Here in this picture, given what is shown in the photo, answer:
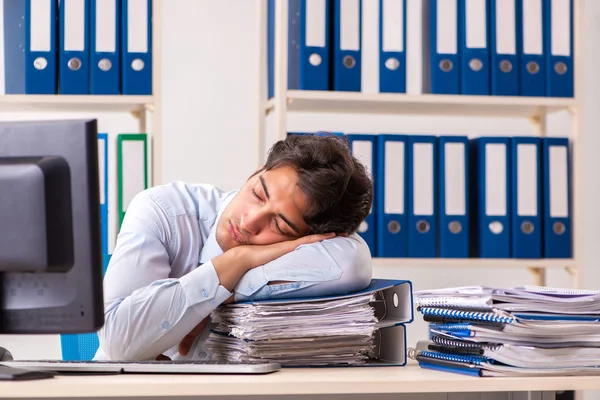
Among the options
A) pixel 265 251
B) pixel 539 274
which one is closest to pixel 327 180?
pixel 265 251

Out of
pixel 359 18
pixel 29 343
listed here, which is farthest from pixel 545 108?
pixel 29 343

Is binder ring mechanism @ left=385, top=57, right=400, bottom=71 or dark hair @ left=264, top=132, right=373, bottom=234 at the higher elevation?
binder ring mechanism @ left=385, top=57, right=400, bottom=71

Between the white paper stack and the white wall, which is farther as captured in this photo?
the white wall

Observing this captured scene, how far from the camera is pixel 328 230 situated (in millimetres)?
1513

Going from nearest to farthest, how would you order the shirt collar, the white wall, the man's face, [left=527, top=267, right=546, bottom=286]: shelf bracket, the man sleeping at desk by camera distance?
the man sleeping at desk, the man's face, the shirt collar, [left=527, top=267, right=546, bottom=286]: shelf bracket, the white wall

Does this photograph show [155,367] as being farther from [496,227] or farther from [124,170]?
[496,227]

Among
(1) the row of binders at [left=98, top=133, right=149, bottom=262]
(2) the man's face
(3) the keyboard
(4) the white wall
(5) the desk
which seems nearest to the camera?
(5) the desk

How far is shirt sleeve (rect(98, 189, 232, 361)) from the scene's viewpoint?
1306 millimetres

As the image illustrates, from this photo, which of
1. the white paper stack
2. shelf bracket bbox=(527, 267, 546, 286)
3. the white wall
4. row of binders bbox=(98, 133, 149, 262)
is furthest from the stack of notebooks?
the white wall

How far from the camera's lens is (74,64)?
242cm

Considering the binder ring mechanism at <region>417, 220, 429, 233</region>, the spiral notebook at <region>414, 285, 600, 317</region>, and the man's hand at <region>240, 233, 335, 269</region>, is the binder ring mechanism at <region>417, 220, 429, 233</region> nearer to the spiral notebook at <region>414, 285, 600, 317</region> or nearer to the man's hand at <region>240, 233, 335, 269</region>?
the man's hand at <region>240, 233, 335, 269</region>

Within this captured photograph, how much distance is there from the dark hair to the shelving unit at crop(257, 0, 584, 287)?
0.88 m

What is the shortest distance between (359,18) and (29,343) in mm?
1587

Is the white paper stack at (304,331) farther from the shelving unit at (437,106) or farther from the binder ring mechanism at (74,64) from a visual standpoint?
the binder ring mechanism at (74,64)
